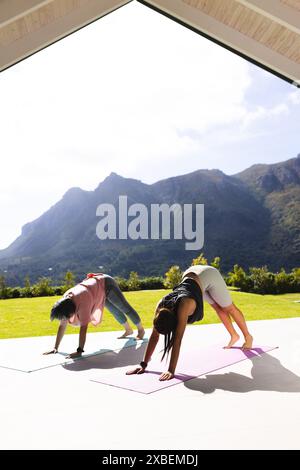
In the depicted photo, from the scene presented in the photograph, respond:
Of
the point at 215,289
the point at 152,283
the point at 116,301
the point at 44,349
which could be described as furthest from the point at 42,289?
the point at 215,289

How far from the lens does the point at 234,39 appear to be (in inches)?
198

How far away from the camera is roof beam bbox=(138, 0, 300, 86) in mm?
5000

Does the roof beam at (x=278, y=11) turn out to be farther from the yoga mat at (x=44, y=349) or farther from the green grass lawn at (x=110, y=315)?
the green grass lawn at (x=110, y=315)

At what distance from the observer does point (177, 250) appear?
16.5m

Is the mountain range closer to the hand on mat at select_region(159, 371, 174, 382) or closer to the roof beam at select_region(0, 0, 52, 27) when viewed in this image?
the hand on mat at select_region(159, 371, 174, 382)

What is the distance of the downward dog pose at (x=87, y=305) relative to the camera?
4.43 metres

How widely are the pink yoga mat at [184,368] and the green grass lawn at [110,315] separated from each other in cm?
643

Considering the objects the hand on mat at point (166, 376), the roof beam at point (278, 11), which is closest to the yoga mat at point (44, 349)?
the hand on mat at point (166, 376)

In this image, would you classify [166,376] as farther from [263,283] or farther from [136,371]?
[263,283]

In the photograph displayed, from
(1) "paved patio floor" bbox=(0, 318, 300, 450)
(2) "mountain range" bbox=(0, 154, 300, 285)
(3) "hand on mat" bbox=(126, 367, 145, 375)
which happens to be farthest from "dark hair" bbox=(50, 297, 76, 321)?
(2) "mountain range" bbox=(0, 154, 300, 285)

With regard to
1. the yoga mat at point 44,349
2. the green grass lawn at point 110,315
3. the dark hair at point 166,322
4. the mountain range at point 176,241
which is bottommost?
the green grass lawn at point 110,315

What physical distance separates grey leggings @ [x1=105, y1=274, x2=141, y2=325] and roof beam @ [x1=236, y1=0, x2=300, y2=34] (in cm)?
283

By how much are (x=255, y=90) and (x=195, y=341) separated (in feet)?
53.6

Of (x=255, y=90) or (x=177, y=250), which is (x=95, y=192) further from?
(x=255, y=90)
